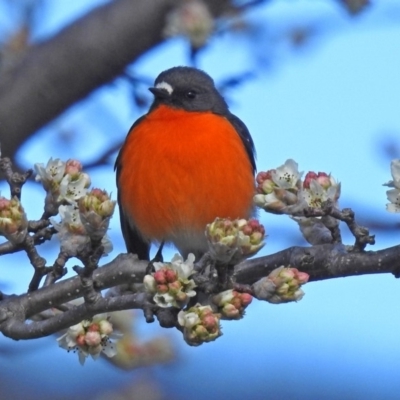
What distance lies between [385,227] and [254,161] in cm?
143

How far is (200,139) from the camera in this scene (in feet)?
15.3

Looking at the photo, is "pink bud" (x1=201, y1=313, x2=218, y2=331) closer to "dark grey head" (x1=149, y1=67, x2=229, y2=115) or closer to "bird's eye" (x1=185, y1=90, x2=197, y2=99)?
"dark grey head" (x1=149, y1=67, x2=229, y2=115)

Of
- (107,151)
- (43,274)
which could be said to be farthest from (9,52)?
(43,274)

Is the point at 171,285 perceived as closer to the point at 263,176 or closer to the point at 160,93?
the point at 263,176

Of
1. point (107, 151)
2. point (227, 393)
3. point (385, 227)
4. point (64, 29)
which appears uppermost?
point (227, 393)

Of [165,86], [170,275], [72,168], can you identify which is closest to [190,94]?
[165,86]

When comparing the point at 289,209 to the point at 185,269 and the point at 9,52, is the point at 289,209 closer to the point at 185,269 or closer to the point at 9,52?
the point at 185,269

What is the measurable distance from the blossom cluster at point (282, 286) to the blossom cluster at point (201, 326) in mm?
169

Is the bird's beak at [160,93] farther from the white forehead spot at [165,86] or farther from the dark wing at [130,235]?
the dark wing at [130,235]

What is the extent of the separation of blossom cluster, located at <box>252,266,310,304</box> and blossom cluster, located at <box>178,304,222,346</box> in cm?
17

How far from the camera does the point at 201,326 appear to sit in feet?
8.42

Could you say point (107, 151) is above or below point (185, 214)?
above

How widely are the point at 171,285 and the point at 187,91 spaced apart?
2550 millimetres

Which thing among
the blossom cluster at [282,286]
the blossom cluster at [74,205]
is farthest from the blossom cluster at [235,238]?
the blossom cluster at [74,205]
